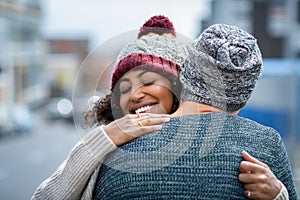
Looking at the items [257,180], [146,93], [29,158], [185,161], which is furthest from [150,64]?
[29,158]

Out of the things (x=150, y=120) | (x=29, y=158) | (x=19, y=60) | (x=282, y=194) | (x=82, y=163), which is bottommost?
(x=19, y=60)

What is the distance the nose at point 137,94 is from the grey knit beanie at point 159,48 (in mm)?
114

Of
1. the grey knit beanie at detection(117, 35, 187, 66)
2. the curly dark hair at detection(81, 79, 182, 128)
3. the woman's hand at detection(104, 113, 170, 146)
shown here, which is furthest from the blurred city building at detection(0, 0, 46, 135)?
the woman's hand at detection(104, 113, 170, 146)

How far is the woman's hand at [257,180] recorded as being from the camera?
1889mm

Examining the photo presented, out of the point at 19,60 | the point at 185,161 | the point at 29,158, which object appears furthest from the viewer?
the point at 19,60

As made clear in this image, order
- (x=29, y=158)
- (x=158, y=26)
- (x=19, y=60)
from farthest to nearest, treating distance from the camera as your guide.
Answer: (x=19, y=60)
(x=29, y=158)
(x=158, y=26)

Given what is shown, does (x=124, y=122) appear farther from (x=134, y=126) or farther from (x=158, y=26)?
(x=158, y=26)

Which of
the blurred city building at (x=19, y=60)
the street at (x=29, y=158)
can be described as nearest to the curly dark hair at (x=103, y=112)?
the street at (x=29, y=158)

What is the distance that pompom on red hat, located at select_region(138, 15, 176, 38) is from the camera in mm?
2123

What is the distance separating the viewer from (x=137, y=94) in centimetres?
196

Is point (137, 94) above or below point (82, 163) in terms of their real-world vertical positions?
above

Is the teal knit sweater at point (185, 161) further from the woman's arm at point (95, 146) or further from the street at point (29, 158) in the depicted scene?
the street at point (29, 158)

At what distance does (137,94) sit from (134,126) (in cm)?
10

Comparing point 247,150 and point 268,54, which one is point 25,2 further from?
point 247,150
